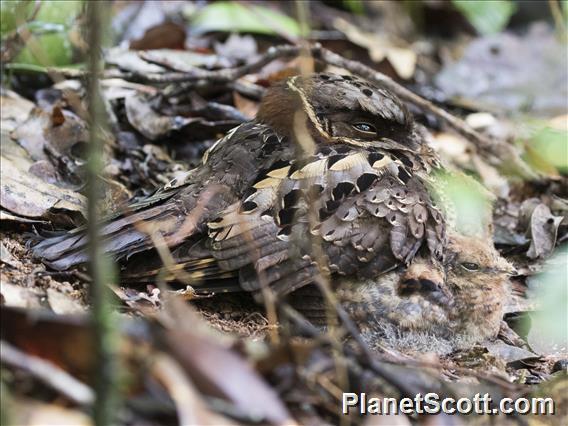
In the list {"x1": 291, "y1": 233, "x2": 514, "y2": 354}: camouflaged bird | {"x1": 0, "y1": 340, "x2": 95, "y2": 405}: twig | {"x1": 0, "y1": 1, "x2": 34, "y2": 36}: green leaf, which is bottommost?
{"x1": 0, "y1": 340, "x2": 95, "y2": 405}: twig

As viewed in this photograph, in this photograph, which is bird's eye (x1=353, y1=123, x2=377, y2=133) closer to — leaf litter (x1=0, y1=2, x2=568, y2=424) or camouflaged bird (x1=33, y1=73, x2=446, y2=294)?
camouflaged bird (x1=33, y1=73, x2=446, y2=294)

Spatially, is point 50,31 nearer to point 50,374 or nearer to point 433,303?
point 433,303

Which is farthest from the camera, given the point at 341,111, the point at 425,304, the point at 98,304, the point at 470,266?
the point at 341,111

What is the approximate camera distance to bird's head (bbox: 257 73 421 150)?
3930 mm

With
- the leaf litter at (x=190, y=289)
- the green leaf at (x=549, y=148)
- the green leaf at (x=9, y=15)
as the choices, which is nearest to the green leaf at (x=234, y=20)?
the leaf litter at (x=190, y=289)

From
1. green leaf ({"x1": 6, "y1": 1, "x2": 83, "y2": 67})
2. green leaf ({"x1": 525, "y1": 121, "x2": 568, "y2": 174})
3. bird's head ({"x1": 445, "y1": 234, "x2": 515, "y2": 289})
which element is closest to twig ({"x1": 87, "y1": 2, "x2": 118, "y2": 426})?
bird's head ({"x1": 445, "y1": 234, "x2": 515, "y2": 289})

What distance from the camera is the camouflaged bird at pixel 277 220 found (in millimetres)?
3404

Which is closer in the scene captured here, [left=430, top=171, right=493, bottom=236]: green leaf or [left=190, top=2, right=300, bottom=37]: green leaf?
[left=430, top=171, right=493, bottom=236]: green leaf

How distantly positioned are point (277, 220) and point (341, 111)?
76cm

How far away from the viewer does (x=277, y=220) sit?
346cm

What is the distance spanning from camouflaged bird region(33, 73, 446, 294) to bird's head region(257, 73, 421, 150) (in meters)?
0.09

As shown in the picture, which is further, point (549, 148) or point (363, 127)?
point (549, 148)

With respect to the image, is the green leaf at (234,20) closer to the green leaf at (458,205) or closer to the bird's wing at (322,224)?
the green leaf at (458,205)

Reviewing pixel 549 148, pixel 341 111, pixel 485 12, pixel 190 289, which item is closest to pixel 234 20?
pixel 485 12
